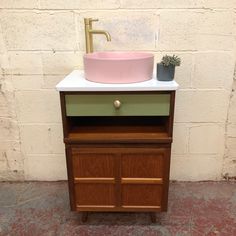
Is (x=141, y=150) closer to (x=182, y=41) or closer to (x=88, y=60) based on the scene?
(x=88, y=60)

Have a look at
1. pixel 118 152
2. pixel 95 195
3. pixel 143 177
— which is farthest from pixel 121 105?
pixel 95 195

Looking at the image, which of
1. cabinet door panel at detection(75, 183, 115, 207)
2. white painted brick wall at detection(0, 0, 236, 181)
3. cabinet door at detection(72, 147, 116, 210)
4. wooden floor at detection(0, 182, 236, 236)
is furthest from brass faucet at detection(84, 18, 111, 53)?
wooden floor at detection(0, 182, 236, 236)

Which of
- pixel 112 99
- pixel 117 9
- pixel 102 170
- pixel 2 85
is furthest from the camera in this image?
pixel 2 85

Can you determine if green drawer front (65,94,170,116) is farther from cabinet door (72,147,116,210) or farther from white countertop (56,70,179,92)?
cabinet door (72,147,116,210)

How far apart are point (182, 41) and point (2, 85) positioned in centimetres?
106

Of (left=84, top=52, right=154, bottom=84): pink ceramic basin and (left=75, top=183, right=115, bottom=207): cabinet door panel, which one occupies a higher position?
(left=84, top=52, right=154, bottom=84): pink ceramic basin

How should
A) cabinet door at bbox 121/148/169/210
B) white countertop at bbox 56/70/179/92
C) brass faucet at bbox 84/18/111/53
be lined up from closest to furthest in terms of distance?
white countertop at bbox 56/70/179/92
cabinet door at bbox 121/148/169/210
brass faucet at bbox 84/18/111/53

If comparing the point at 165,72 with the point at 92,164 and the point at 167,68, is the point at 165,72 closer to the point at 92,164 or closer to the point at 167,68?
the point at 167,68

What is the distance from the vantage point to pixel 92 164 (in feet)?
3.78

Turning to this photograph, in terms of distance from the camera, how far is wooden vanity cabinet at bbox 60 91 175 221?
3.50 feet

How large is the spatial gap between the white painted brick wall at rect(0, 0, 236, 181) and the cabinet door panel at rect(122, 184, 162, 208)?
46 cm

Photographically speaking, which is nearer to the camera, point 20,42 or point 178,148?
point 20,42

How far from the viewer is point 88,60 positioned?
1097 millimetres

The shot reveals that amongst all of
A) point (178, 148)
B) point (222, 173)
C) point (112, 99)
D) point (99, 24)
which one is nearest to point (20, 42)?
point (99, 24)
